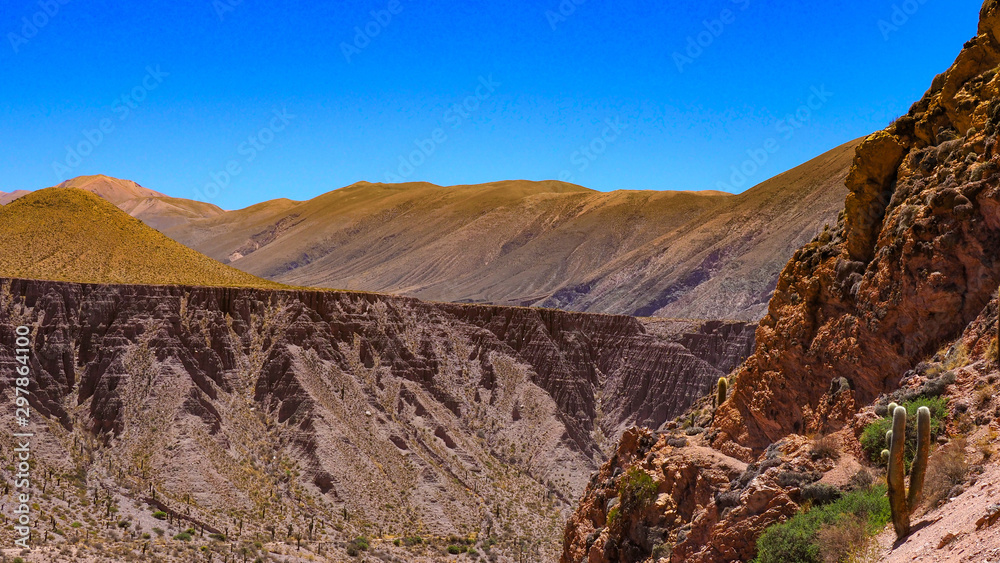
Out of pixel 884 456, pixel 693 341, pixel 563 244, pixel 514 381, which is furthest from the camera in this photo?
pixel 563 244

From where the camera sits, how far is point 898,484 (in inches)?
509

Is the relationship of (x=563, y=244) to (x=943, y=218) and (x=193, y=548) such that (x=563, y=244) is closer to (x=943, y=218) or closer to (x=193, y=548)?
(x=193, y=548)

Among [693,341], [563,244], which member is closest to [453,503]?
[693,341]

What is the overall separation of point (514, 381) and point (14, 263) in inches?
1614

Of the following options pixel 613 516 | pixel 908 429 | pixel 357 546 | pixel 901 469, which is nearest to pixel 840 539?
pixel 901 469

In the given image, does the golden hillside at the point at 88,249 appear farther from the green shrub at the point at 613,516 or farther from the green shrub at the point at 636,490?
the green shrub at the point at 636,490

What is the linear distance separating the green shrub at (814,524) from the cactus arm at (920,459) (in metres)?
0.63

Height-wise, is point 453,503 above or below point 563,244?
below

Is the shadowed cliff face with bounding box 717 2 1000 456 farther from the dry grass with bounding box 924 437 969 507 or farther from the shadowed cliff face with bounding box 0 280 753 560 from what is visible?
the shadowed cliff face with bounding box 0 280 753 560

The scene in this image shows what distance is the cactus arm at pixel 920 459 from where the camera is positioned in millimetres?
12727

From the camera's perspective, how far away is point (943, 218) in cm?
1709

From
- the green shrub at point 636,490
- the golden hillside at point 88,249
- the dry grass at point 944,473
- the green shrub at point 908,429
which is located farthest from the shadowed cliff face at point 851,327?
the golden hillside at point 88,249

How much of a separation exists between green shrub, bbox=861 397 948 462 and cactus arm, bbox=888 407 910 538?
1.49m

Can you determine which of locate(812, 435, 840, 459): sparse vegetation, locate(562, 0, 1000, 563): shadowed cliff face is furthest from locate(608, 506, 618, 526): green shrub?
locate(812, 435, 840, 459): sparse vegetation
